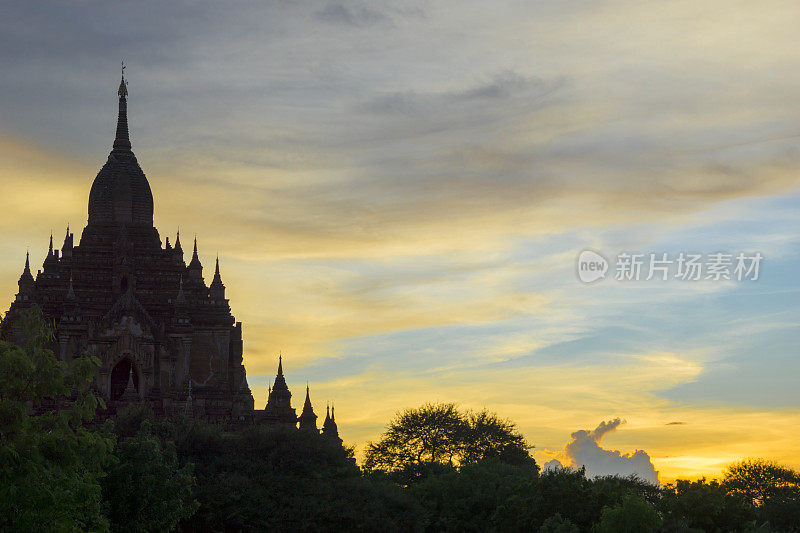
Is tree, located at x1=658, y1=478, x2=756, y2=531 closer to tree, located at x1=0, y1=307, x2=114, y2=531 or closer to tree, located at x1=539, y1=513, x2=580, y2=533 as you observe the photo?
tree, located at x1=539, y1=513, x2=580, y2=533

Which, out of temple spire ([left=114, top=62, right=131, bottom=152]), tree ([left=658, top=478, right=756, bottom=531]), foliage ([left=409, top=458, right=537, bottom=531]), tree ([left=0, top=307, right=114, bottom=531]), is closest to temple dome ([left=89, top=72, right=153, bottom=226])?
temple spire ([left=114, top=62, right=131, bottom=152])

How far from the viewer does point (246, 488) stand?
211ft

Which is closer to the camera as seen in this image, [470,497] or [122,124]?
[470,497]

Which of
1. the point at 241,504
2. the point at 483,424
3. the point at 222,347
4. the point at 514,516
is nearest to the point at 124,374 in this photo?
the point at 222,347

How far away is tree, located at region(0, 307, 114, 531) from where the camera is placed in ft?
112

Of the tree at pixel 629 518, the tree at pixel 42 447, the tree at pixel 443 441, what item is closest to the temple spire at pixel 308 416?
the tree at pixel 443 441

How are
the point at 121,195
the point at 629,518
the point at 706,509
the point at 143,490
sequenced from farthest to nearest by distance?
the point at 121,195 < the point at 706,509 < the point at 629,518 < the point at 143,490

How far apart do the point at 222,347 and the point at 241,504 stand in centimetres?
3806

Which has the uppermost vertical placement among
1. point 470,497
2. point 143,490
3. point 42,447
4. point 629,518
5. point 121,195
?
point 121,195

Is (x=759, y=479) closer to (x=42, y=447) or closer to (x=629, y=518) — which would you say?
(x=629, y=518)

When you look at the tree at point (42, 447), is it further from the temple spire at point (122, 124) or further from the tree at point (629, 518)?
the temple spire at point (122, 124)

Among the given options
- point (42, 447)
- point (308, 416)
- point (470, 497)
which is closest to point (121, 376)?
point (308, 416)

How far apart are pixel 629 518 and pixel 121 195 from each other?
66085 mm

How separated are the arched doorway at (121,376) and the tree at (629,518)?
49961 millimetres
